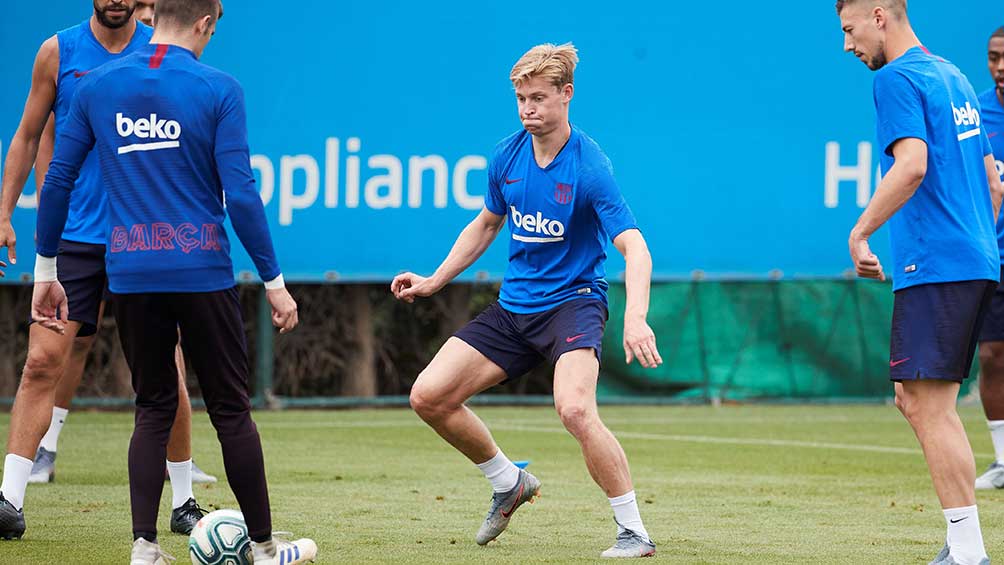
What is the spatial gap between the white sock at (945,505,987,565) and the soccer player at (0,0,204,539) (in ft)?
10.1

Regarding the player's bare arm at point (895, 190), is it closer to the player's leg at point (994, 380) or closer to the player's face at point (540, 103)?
the player's face at point (540, 103)

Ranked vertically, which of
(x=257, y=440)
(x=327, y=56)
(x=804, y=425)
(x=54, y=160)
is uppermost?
(x=327, y=56)

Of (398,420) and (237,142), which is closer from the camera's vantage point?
(237,142)

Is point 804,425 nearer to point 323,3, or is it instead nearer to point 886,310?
point 886,310

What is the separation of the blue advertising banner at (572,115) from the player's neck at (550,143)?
827cm

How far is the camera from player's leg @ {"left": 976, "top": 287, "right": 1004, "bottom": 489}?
8680mm

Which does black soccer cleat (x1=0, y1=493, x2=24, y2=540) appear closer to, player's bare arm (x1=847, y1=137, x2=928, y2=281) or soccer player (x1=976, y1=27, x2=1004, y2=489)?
player's bare arm (x1=847, y1=137, x2=928, y2=281)

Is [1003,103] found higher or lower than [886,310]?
higher

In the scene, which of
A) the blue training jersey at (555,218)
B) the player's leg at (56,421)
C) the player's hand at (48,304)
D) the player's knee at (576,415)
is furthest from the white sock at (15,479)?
the player's knee at (576,415)

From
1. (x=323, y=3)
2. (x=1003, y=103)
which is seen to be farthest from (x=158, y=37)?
(x=323, y=3)

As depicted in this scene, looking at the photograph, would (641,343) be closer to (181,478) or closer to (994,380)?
(181,478)

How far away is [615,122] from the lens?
15.3 metres

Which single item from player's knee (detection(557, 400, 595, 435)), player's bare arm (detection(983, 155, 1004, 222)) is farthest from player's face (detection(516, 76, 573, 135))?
player's bare arm (detection(983, 155, 1004, 222))

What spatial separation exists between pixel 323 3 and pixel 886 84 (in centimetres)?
1033
